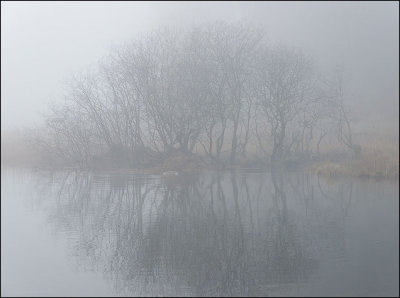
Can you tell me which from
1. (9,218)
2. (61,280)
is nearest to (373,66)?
(9,218)

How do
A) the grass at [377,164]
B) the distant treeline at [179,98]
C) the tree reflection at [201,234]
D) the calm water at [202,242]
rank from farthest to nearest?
the distant treeline at [179,98] < the grass at [377,164] < the tree reflection at [201,234] < the calm water at [202,242]

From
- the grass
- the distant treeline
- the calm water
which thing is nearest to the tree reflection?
the calm water

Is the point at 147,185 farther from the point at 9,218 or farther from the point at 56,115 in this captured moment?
the point at 56,115

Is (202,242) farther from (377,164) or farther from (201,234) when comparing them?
(377,164)

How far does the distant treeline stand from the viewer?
36.0m

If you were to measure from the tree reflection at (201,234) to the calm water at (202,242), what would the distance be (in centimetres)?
3

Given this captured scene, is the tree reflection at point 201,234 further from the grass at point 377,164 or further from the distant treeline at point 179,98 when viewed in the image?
the distant treeline at point 179,98

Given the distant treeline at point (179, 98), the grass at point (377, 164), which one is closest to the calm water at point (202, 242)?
the grass at point (377, 164)

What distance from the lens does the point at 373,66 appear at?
1624 inches

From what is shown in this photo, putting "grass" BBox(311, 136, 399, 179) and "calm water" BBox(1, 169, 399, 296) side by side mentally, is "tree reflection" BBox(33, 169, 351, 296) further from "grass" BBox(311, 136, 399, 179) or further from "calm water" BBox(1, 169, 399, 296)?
"grass" BBox(311, 136, 399, 179)

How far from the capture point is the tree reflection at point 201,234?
28.6 feet

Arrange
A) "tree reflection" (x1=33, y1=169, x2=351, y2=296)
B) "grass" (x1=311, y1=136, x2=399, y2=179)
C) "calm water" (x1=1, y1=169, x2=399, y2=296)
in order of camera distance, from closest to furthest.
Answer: "calm water" (x1=1, y1=169, x2=399, y2=296), "tree reflection" (x1=33, y1=169, x2=351, y2=296), "grass" (x1=311, y1=136, x2=399, y2=179)

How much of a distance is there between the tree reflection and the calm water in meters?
0.03

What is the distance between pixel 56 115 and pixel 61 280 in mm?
30199
